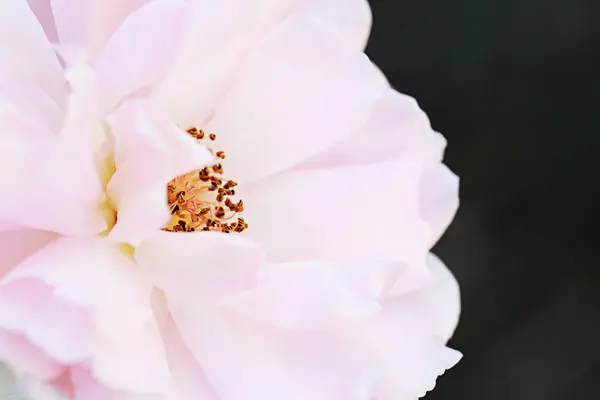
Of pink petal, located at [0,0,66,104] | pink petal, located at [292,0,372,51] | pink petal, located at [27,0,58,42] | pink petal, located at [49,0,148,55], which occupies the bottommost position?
pink petal, located at [0,0,66,104]

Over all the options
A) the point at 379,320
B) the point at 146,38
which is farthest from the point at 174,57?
the point at 379,320

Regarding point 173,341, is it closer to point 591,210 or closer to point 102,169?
point 102,169

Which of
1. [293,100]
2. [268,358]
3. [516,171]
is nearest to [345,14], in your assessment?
[293,100]

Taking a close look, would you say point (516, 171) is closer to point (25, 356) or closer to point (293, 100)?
point (293, 100)

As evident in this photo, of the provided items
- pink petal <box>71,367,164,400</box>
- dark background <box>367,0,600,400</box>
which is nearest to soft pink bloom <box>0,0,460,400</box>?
pink petal <box>71,367,164,400</box>

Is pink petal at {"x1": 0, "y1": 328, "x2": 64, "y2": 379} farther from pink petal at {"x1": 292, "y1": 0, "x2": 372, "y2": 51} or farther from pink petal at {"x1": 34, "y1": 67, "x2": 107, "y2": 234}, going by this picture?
pink petal at {"x1": 292, "y1": 0, "x2": 372, "y2": 51}

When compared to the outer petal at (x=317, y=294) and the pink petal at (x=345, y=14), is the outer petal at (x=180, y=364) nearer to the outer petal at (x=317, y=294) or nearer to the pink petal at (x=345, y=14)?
the outer petal at (x=317, y=294)

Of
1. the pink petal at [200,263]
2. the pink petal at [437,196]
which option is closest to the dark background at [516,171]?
the pink petal at [437,196]
